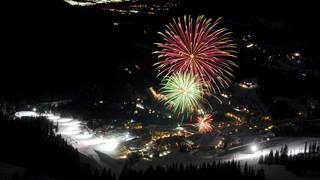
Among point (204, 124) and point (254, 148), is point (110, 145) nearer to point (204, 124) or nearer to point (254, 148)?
point (204, 124)

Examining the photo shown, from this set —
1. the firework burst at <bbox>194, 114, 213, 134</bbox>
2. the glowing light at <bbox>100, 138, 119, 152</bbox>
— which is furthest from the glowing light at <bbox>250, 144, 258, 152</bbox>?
the glowing light at <bbox>100, 138, 119, 152</bbox>

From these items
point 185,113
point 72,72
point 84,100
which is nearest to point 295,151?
point 185,113

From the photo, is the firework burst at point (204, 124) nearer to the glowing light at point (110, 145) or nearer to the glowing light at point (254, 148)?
the glowing light at point (254, 148)

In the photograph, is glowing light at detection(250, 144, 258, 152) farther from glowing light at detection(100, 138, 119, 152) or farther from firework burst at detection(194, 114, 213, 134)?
glowing light at detection(100, 138, 119, 152)

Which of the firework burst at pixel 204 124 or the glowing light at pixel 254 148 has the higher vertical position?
the firework burst at pixel 204 124

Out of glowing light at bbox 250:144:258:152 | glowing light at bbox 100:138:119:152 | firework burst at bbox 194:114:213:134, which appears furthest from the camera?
firework burst at bbox 194:114:213:134

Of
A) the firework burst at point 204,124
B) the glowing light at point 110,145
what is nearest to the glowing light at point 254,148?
the firework burst at point 204,124

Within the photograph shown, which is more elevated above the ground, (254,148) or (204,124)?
(204,124)

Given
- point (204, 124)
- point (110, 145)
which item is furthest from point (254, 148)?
point (110, 145)
